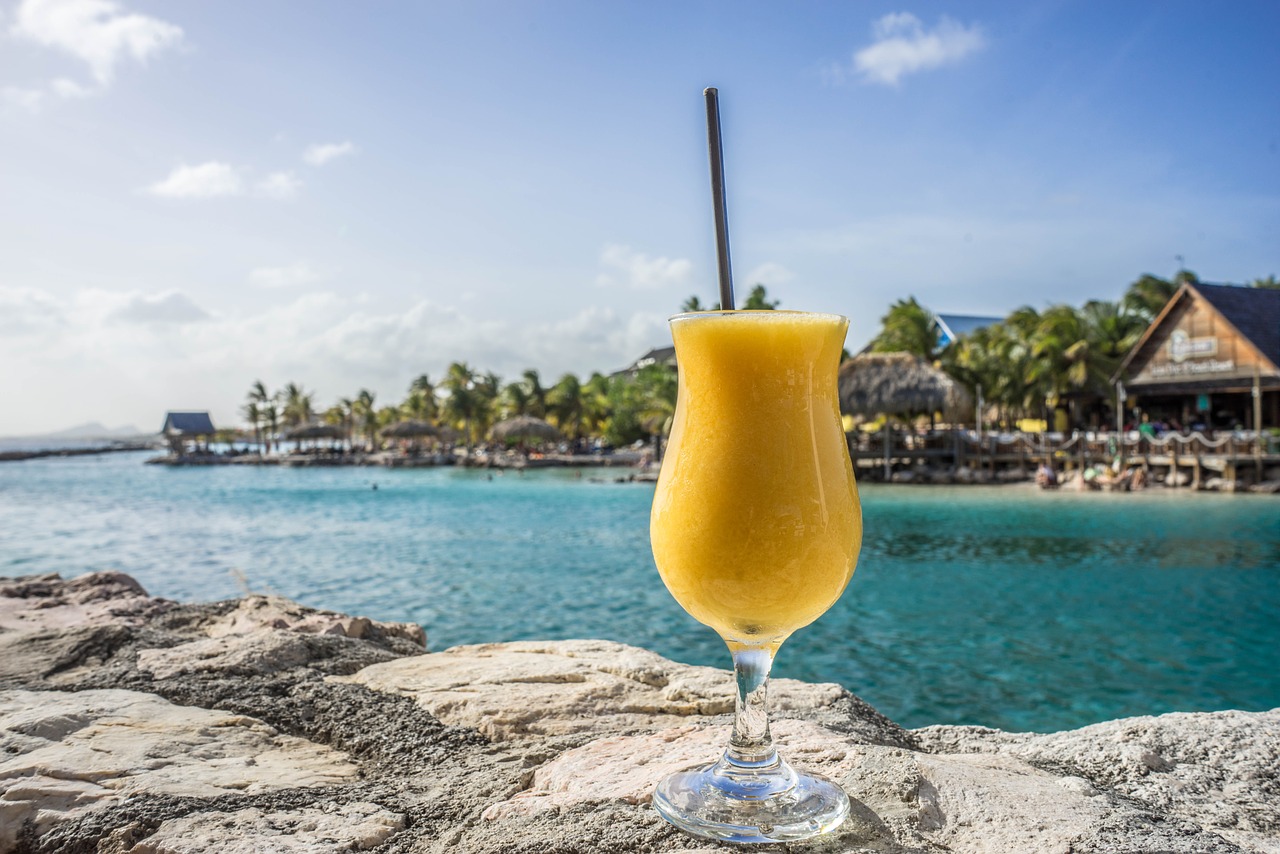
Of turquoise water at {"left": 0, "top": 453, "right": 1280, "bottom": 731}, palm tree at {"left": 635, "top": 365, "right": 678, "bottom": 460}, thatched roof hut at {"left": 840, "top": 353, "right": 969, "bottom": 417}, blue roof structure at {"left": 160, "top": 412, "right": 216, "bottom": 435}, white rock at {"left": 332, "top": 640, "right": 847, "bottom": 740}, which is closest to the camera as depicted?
white rock at {"left": 332, "top": 640, "right": 847, "bottom": 740}

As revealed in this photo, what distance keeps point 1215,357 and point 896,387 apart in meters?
8.93

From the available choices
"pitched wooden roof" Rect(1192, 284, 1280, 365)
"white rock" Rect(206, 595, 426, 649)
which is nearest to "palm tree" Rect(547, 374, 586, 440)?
"pitched wooden roof" Rect(1192, 284, 1280, 365)

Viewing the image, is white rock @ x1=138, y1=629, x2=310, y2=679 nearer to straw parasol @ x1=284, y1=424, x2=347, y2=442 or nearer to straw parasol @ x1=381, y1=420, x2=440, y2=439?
straw parasol @ x1=381, y1=420, x2=440, y2=439

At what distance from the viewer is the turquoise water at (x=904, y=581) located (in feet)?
23.2

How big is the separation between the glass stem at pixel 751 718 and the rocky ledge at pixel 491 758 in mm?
174

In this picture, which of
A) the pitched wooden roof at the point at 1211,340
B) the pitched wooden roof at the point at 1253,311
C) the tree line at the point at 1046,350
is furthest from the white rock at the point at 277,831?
the tree line at the point at 1046,350

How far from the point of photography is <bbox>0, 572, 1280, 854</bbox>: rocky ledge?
49.0 inches

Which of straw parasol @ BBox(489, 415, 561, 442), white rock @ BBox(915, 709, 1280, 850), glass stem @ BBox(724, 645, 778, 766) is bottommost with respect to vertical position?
white rock @ BBox(915, 709, 1280, 850)

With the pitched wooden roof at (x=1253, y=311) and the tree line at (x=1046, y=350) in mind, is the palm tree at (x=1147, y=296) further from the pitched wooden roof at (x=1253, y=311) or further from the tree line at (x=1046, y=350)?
the pitched wooden roof at (x=1253, y=311)

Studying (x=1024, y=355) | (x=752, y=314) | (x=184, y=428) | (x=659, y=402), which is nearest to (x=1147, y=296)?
(x=1024, y=355)

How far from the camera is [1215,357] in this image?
23625 mm

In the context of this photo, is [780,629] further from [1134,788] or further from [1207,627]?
[1207,627]

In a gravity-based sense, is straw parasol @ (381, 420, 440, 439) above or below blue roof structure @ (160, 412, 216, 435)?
below

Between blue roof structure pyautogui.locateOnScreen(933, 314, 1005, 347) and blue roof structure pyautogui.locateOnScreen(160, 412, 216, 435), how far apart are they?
52007 mm
